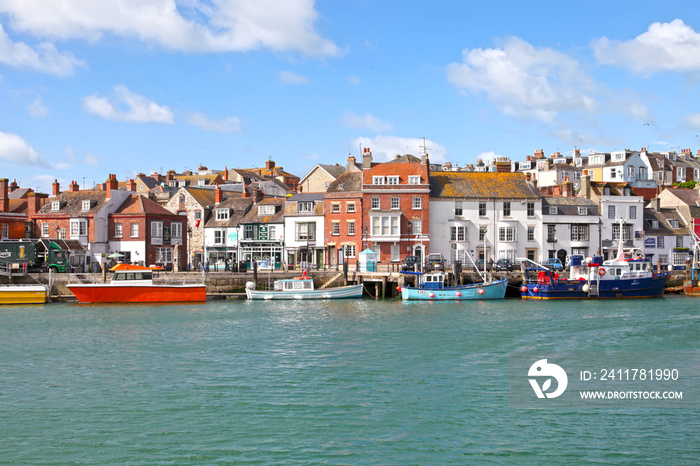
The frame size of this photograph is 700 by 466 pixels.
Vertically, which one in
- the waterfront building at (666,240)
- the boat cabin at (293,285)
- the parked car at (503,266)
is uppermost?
the waterfront building at (666,240)

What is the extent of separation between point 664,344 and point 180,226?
52.8 m

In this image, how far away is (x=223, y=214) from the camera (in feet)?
262

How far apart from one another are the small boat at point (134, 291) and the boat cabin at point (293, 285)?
5.92 metres

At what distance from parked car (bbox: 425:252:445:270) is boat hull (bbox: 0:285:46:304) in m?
30.8

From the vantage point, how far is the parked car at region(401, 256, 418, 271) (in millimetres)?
59500

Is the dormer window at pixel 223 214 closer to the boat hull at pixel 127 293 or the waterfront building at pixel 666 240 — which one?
the boat hull at pixel 127 293

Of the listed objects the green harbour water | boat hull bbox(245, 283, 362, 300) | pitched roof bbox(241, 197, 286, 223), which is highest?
pitched roof bbox(241, 197, 286, 223)

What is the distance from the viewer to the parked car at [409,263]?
59.5 m

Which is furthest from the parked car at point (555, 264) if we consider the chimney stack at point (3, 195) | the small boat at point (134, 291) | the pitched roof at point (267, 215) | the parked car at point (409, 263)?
the chimney stack at point (3, 195)

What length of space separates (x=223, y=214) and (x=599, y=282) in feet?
138

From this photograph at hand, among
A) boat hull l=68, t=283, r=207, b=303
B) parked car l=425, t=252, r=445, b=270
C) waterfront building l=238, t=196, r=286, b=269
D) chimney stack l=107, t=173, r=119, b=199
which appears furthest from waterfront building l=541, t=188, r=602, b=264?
chimney stack l=107, t=173, r=119, b=199

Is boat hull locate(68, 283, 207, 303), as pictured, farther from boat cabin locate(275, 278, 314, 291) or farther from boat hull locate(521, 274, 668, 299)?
boat hull locate(521, 274, 668, 299)

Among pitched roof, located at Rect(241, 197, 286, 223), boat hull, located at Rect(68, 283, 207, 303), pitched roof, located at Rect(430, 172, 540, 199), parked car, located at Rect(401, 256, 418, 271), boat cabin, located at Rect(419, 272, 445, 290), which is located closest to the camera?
boat hull, located at Rect(68, 283, 207, 303)

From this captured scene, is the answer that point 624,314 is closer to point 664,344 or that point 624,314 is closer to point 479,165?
point 664,344
